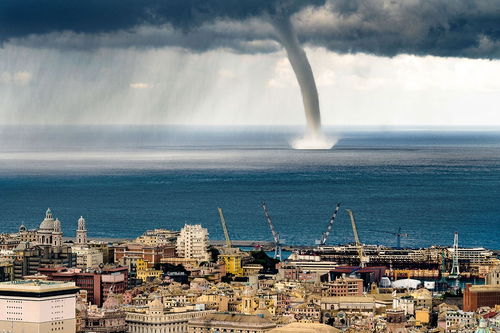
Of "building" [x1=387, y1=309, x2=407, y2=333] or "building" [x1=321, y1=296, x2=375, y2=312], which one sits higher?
"building" [x1=321, y1=296, x2=375, y2=312]

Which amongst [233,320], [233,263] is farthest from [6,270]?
[233,320]

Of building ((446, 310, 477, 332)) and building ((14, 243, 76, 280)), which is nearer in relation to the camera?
building ((446, 310, 477, 332))

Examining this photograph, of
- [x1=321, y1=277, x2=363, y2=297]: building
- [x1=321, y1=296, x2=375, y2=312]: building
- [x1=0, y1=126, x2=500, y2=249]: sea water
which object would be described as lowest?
[x1=321, y1=296, x2=375, y2=312]: building

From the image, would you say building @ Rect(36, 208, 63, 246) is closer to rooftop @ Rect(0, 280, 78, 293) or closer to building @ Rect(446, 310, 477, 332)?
rooftop @ Rect(0, 280, 78, 293)

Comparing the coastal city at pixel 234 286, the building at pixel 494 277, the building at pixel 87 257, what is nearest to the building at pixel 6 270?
the coastal city at pixel 234 286

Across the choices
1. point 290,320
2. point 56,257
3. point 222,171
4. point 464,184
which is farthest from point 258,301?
point 222,171

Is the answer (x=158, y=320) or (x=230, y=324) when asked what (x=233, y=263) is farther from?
(x=230, y=324)

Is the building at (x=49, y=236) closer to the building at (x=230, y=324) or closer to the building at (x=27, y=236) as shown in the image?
the building at (x=27, y=236)

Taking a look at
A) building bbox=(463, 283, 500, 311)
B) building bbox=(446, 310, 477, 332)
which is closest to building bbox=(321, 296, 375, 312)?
building bbox=(463, 283, 500, 311)
